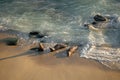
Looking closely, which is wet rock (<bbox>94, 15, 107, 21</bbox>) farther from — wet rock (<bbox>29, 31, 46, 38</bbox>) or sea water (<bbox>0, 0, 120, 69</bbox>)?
wet rock (<bbox>29, 31, 46, 38</bbox>)

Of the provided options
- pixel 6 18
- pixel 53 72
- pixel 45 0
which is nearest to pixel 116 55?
pixel 53 72

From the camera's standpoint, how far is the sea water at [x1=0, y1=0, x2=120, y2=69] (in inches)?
425

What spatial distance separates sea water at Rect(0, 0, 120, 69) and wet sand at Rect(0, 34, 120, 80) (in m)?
0.54

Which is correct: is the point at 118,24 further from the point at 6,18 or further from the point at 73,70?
the point at 6,18

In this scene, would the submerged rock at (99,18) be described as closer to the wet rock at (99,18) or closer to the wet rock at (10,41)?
the wet rock at (99,18)

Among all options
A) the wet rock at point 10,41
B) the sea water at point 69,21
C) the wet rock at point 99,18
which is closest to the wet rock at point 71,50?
the sea water at point 69,21

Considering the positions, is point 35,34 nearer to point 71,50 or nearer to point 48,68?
point 71,50

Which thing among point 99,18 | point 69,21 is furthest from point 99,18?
point 69,21

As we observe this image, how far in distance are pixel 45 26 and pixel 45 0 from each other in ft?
13.7

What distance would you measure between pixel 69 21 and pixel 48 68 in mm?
4533

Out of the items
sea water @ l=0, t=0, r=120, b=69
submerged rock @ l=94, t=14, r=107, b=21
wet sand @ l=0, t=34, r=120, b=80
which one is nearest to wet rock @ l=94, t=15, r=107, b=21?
submerged rock @ l=94, t=14, r=107, b=21

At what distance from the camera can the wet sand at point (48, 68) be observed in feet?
29.8

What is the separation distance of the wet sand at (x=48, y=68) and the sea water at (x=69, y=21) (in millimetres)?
535

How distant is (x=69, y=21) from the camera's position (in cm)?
1355
